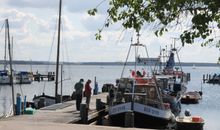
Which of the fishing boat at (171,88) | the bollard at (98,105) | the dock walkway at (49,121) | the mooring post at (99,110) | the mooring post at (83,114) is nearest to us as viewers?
the dock walkway at (49,121)

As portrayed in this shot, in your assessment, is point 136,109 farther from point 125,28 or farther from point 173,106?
point 125,28

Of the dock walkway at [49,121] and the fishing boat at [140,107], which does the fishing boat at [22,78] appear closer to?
the dock walkway at [49,121]

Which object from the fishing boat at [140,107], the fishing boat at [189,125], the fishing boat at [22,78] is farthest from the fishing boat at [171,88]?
the fishing boat at [22,78]

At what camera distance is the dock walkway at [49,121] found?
18484 millimetres

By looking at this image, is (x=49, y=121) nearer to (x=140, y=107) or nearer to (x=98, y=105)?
(x=140, y=107)

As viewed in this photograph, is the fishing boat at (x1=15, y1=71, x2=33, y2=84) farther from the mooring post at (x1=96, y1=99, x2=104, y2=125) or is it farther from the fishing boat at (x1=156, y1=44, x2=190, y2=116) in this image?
the mooring post at (x1=96, y1=99, x2=104, y2=125)

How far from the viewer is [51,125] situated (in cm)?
1920

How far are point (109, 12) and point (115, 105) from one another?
18620 mm

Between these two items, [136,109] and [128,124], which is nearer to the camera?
[128,124]

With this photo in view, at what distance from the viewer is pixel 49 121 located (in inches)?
859

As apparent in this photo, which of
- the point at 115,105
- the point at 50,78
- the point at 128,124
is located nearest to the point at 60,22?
the point at 115,105

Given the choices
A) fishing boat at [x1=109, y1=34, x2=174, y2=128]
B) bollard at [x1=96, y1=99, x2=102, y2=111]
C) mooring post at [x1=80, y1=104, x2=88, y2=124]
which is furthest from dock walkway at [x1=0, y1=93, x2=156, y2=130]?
fishing boat at [x1=109, y1=34, x2=174, y2=128]

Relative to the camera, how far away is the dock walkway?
18484mm

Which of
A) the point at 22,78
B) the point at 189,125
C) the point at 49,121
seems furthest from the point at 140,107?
the point at 22,78
